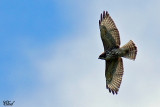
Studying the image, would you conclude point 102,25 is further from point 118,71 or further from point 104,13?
point 118,71

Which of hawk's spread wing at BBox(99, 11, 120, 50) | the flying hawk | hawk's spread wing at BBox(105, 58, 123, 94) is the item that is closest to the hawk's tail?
the flying hawk

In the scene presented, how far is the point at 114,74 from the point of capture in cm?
1617

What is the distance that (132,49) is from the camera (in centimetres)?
1500

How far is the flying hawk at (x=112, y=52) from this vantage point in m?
15.1

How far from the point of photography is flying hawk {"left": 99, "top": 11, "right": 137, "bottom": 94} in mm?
15078

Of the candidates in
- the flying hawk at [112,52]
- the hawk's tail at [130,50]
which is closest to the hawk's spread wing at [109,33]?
the flying hawk at [112,52]

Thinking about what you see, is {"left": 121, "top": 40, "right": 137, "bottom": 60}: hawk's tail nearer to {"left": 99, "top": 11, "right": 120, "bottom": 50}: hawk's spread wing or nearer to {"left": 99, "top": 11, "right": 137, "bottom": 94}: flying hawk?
{"left": 99, "top": 11, "right": 137, "bottom": 94}: flying hawk

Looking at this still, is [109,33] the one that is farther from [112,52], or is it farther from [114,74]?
[114,74]

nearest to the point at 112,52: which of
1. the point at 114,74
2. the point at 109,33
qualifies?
the point at 109,33

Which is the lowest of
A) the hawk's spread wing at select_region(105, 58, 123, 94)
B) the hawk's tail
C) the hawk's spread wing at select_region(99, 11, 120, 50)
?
the hawk's spread wing at select_region(105, 58, 123, 94)

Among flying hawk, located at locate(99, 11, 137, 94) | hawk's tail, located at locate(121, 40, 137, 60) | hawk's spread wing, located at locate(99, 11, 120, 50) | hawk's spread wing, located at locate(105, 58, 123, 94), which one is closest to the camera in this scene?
hawk's tail, located at locate(121, 40, 137, 60)

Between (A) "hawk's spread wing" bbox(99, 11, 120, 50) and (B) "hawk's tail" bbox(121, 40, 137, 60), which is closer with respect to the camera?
(B) "hawk's tail" bbox(121, 40, 137, 60)

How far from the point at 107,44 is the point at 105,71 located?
1.08 m

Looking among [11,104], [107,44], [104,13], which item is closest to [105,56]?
[107,44]
